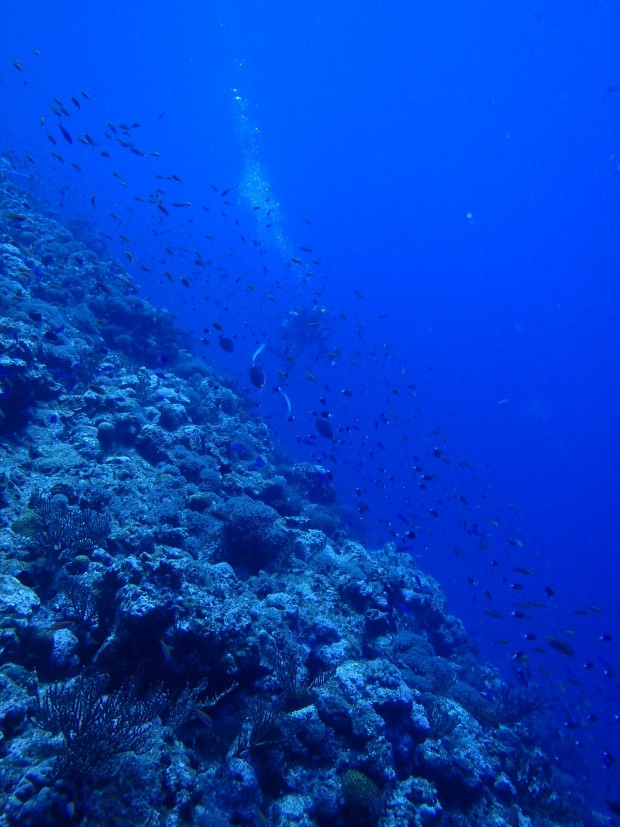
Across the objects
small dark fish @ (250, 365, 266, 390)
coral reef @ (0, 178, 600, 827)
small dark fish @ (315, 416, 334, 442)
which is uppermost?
small dark fish @ (315, 416, 334, 442)

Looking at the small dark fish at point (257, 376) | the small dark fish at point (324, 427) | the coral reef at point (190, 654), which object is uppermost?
the small dark fish at point (324, 427)

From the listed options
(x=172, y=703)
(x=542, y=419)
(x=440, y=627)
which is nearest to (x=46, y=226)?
(x=172, y=703)

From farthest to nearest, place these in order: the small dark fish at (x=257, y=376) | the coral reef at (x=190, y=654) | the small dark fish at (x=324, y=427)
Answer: the small dark fish at (x=324, y=427)
the small dark fish at (x=257, y=376)
the coral reef at (x=190, y=654)

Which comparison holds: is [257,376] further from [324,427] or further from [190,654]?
[190,654]

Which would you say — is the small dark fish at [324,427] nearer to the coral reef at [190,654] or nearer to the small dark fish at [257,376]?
the coral reef at [190,654]

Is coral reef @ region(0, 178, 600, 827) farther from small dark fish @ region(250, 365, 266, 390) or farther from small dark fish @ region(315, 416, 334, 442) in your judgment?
small dark fish @ region(250, 365, 266, 390)

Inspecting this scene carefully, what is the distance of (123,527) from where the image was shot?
8430 mm

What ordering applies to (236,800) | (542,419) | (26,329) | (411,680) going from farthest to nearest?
(542,419)
(26,329)
(411,680)
(236,800)

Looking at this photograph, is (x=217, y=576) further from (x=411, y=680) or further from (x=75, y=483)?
(x=411, y=680)

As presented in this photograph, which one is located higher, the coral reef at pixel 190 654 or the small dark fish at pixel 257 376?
the small dark fish at pixel 257 376

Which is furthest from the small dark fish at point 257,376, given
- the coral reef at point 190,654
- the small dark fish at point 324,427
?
the coral reef at point 190,654

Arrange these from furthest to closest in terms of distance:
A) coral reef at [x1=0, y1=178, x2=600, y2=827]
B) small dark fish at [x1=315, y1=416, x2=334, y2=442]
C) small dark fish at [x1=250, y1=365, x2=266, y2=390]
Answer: small dark fish at [x1=315, y1=416, x2=334, y2=442], small dark fish at [x1=250, y1=365, x2=266, y2=390], coral reef at [x1=0, y1=178, x2=600, y2=827]

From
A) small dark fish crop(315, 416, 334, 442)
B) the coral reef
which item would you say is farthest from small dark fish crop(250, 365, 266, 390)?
the coral reef

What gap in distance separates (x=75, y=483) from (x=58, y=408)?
3.04 meters
